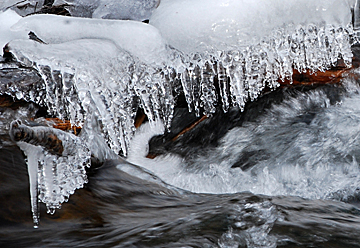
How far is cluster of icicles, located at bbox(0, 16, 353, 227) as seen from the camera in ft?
9.19

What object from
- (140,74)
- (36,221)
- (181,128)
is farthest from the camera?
(181,128)

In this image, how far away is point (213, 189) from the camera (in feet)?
10.3

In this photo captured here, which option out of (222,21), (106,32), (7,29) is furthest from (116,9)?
(222,21)

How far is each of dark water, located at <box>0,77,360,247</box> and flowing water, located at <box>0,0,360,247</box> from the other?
1 centimetres

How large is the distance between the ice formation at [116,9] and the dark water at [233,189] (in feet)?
4.04

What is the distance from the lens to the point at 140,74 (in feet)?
10.0

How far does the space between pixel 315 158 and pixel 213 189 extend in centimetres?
87

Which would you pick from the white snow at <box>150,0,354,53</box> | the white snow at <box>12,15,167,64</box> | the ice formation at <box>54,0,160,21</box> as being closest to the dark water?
the white snow at <box>12,15,167,64</box>

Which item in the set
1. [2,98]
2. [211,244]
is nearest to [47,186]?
[211,244]

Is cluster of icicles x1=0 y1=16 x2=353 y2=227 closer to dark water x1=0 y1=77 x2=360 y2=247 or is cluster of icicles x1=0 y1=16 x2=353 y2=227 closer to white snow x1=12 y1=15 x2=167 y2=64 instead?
white snow x1=12 y1=15 x2=167 y2=64

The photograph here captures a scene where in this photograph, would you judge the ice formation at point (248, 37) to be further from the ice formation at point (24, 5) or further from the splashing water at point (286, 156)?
the ice formation at point (24, 5)

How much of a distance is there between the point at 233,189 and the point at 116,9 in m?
2.03

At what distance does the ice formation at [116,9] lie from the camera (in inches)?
145

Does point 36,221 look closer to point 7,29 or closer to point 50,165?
point 50,165
